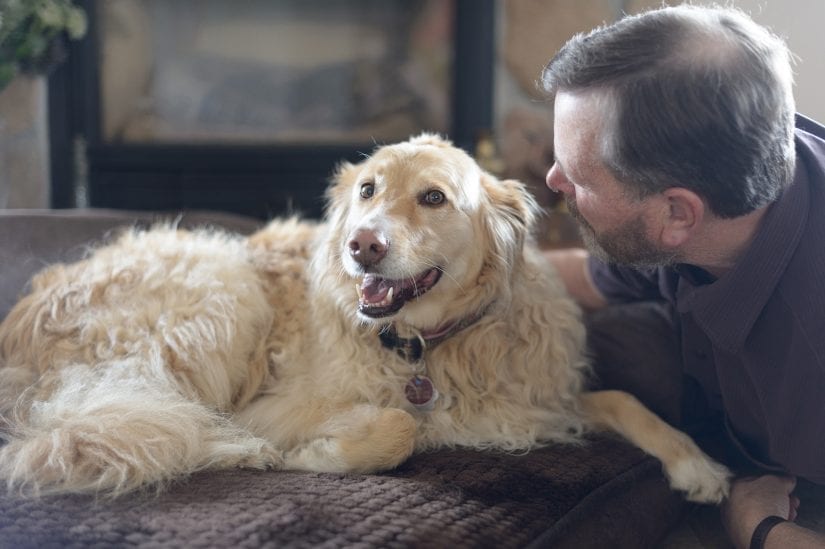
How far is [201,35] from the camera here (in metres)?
3.84

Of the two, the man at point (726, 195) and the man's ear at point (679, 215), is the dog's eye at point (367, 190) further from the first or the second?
the man's ear at point (679, 215)

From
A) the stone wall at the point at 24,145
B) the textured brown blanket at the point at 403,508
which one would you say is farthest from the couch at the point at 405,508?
the stone wall at the point at 24,145

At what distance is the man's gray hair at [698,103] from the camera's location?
142 centimetres

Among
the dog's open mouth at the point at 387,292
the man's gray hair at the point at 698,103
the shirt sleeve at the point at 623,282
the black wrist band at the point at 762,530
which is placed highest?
the man's gray hair at the point at 698,103

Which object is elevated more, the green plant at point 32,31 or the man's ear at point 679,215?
the green plant at point 32,31

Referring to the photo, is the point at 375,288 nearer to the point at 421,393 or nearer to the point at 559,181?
the point at 421,393

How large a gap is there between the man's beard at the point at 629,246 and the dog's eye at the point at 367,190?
0.43 meters

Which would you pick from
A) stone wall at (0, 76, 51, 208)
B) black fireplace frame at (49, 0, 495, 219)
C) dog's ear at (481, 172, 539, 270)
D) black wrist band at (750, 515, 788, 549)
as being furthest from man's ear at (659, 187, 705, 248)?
stone wall at (0, 76, 51, 208)

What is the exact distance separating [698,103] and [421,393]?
822 millimetres

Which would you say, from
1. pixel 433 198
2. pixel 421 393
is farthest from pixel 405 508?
pixel 433 198

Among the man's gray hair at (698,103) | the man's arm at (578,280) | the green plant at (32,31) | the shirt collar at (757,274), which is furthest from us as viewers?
the green plant at (32,31)

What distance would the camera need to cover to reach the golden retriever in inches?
64.2

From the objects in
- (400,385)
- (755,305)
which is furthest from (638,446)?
(400,385)

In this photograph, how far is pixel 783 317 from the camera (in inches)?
62.0
